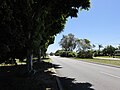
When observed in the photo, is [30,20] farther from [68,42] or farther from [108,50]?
[68,42]

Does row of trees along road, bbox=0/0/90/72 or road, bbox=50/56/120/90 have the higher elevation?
row of trees along road, bbox=0/0/90/72

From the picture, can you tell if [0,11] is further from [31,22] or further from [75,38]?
[75,38]

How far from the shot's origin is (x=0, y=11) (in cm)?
1216

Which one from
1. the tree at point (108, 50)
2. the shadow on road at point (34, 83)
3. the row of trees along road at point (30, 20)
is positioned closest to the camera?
the shadow on road at point (34, 83)

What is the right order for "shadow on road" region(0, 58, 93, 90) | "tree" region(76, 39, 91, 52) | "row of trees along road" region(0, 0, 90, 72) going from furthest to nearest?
"tree" region(76, 39, 91, 52) < "row of trees along road" region(0, 0, 90, 72) < "shadow on road" region(0, 58, 93, 90)

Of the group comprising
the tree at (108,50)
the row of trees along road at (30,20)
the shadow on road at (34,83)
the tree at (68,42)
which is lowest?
the shadow on road at (34,83)

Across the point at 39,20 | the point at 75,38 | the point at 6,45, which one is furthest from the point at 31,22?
the point at 75,38

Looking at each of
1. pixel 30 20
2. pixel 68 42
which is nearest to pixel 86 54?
pixel 30 20

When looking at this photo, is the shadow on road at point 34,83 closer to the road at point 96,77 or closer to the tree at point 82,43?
the road at point 96,77

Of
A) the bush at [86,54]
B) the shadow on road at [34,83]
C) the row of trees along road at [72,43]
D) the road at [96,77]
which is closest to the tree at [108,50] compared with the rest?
the row of trees along road at [72,43]

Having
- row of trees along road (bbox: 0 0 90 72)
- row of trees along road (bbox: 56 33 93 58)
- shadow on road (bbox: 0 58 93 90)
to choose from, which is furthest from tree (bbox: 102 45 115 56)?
shadow on road (bbox: 0 58 93 90)

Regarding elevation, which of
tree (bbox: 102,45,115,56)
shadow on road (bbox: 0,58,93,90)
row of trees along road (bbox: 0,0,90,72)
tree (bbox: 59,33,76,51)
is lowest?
shadow on road (bbox: 0,58,93,90)

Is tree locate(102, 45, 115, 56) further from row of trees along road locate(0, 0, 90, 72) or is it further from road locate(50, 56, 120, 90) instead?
row of trees along road locate(0, 0, 90, 72)

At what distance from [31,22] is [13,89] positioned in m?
7.37
